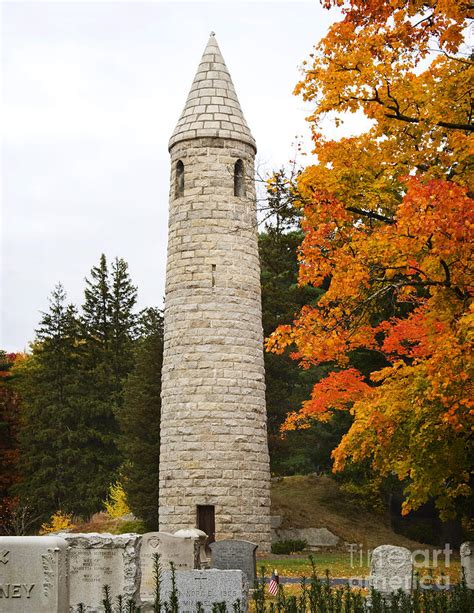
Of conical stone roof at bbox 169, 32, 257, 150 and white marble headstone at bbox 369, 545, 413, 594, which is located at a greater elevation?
conical stone roof at bbox 169, 32, 257, 150

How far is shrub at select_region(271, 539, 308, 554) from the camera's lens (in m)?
29.9

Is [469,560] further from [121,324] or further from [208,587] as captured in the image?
[121,324]

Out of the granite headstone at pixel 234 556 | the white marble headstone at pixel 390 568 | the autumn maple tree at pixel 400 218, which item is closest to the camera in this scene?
the autumn maple tree at pixel 400 218

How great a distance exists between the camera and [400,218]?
14242 millimetres

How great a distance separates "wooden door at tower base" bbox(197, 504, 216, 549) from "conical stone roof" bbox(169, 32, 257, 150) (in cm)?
1127

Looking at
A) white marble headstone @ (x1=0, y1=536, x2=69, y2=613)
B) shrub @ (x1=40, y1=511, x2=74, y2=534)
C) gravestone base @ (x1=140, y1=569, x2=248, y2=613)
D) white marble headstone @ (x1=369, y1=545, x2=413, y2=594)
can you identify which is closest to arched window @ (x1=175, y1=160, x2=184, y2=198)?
white marble headstone @ (x1=369, y1=545, x2=413, y2=594)

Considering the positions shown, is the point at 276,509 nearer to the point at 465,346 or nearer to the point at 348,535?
the point at 348,535

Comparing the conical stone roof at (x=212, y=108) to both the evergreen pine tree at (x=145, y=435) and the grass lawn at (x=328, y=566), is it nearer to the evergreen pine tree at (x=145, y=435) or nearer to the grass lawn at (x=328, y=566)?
the evergreen pine tree at (x=145, y=435)

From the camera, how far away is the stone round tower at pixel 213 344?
27.3 meters

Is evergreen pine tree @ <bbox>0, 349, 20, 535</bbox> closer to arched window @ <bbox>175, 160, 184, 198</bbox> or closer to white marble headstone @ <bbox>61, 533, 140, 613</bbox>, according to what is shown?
arched window @ <bbox>175, 160, 184, 198</bbox>

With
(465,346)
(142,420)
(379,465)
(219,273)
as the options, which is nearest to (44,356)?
(142,420)

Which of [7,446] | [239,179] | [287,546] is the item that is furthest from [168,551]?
[7,446]

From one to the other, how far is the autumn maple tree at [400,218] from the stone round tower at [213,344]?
968cm

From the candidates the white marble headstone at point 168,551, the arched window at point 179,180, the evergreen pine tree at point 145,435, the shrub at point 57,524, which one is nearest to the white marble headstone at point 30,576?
the white marble headstone at point 168,551
